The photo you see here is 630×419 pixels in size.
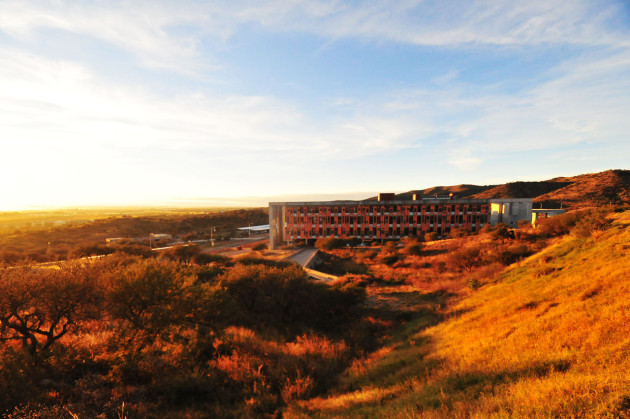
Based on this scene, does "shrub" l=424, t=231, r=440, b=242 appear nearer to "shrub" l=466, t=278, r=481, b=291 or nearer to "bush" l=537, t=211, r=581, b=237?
"bush" l=537, t=211, r=581, b=237

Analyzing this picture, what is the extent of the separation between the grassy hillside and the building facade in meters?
47.9

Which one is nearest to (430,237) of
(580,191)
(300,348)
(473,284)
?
(473,284)

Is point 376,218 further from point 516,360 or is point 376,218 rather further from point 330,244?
point 516,360

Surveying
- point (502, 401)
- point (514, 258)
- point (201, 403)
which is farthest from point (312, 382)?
point (514, 258)

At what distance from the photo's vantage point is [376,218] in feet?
222

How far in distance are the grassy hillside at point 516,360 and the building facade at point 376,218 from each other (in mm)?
47916

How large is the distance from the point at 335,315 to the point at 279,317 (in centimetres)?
458

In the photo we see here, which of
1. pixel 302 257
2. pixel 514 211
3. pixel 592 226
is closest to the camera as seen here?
pixel 592 226

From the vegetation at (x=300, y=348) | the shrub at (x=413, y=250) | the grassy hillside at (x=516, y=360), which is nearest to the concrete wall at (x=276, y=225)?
the shrub at (x=413, y=250)

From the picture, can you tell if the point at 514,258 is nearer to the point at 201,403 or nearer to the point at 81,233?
the point at 201,403

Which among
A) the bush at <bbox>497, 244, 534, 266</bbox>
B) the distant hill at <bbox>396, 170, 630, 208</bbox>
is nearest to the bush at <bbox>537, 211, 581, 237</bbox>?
the bush at <bbox>497, 244, 534, 266</bbox>

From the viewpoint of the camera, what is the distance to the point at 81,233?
90.9m

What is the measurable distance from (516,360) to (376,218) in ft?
195

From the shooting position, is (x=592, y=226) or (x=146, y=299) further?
(x=592, y=226)
